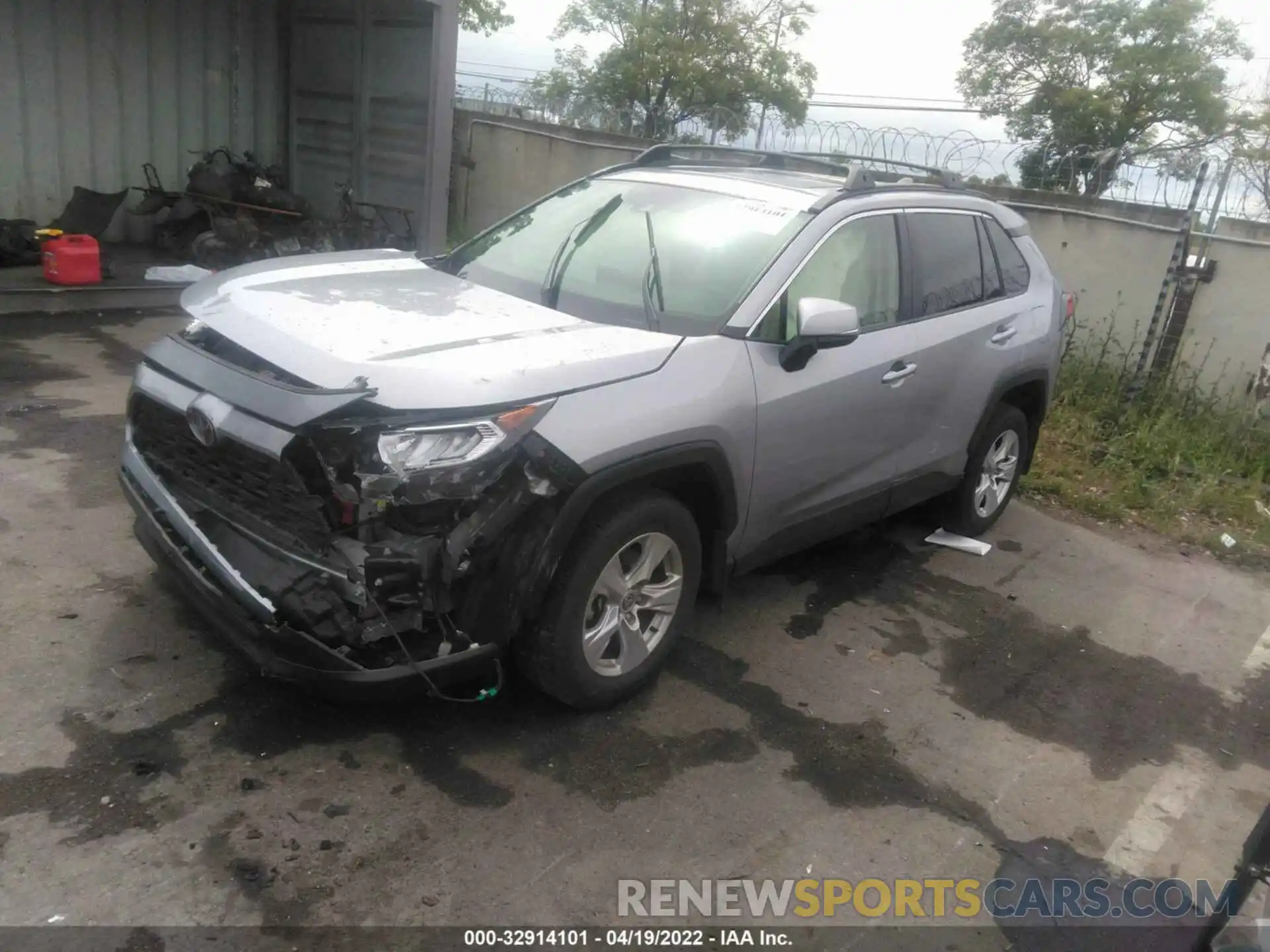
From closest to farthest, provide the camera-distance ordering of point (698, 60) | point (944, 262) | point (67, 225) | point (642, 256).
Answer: point (642, 256), point (944, 262), point (67, 225), point (698, 60)

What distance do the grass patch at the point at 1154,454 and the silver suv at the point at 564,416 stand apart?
6.96 feet

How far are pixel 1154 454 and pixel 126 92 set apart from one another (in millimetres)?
9739

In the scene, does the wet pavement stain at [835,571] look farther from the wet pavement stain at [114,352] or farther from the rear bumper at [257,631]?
the wet pavement stain at [114,352]

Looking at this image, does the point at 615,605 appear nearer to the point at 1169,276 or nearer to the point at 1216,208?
the point at 1169,276

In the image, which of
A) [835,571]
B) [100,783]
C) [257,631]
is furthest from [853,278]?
[100,783]

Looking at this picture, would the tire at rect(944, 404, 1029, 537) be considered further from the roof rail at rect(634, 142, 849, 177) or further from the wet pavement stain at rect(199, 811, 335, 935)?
the wet pavement stain at rect(199, 811, 335, 935)

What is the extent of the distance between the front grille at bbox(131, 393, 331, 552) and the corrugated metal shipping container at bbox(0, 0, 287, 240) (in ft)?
24.1

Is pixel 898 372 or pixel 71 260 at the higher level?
pixel 898 372

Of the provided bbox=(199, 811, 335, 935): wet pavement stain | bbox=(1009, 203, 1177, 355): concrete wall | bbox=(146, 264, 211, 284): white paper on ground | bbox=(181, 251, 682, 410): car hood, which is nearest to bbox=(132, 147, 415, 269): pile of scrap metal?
bbox=(146, 264, 211, 284): white paper on ground

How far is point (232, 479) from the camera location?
314 cm

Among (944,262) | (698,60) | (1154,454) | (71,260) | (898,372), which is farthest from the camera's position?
(698,60)

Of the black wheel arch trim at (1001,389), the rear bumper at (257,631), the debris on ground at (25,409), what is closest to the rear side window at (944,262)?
the black wheel arch trim at (1001,389)

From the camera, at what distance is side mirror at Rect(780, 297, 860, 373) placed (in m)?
3.56

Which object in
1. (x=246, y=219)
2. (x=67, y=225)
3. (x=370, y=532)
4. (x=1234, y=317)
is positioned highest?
(x=1234, y=317)
